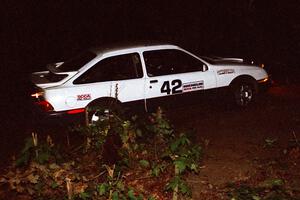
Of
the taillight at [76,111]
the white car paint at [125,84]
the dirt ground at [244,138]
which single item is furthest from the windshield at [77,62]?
the dirt ground at [244,138]

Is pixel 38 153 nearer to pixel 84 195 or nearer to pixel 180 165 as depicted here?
pixel 84 195

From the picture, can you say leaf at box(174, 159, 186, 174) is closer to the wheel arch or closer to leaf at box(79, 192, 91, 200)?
leaf at box(79, 192, 91, 200)

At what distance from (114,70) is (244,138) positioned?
247 centimetres

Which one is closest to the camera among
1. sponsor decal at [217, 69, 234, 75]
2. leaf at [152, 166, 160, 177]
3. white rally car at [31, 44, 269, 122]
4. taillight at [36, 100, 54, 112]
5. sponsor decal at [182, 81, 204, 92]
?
leaf at [152, 166, 160, 177]

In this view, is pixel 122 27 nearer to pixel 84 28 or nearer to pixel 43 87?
pixel 84 28

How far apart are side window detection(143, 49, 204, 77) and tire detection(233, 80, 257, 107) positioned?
102 cm

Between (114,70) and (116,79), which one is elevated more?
(114,70)

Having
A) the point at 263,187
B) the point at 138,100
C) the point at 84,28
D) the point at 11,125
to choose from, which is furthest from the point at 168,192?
the point at 84,28

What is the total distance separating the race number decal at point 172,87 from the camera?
25.7 feet

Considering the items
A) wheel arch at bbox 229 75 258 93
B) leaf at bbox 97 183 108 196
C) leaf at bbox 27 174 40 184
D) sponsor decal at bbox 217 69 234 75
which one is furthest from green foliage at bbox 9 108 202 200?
wheel arch at bbox 229 75 258 93

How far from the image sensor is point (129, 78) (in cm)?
760

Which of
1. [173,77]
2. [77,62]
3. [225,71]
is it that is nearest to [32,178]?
[77,62]

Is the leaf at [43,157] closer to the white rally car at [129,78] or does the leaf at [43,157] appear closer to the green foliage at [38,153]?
the green foliage at [38,153]

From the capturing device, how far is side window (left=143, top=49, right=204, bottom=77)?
7785mm
